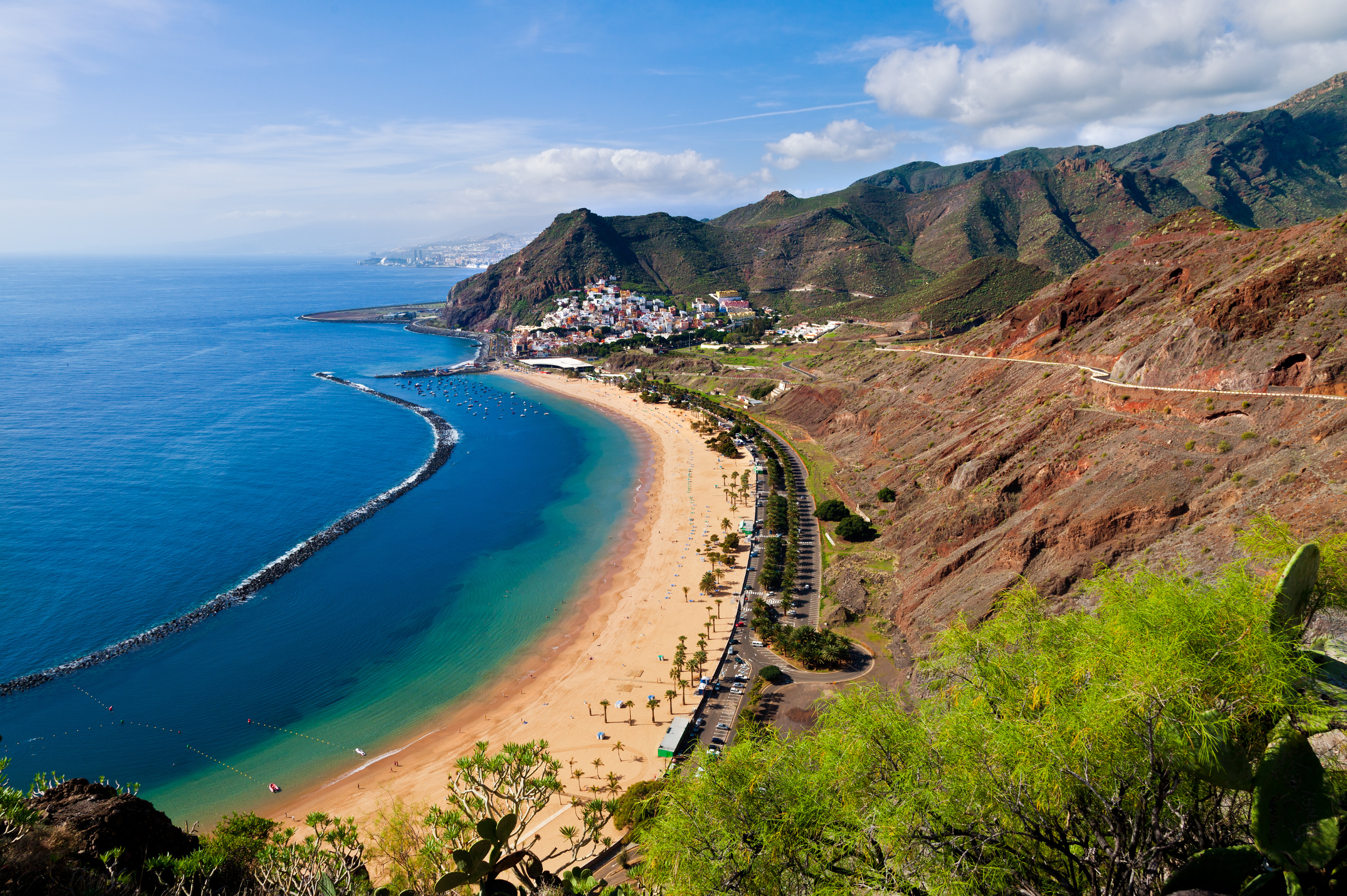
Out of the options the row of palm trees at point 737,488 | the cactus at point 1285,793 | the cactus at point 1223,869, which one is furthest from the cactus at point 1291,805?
the row of palm trees at point 737,488

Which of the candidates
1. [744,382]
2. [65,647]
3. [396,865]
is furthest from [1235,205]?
Result: [65,647]

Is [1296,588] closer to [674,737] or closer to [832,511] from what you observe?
[674,737]

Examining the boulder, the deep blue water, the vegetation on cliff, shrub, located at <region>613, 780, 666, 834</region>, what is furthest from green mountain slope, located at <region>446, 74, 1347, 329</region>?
the vegetation on cliff

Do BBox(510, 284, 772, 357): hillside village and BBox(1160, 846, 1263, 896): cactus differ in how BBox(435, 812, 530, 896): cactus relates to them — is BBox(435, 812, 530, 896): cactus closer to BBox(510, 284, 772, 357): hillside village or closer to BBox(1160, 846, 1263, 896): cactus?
BBox(1160, 846, 1263, 896): cactus

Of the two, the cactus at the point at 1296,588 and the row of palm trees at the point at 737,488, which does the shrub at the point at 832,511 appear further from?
the cactus at the point at 1296,588

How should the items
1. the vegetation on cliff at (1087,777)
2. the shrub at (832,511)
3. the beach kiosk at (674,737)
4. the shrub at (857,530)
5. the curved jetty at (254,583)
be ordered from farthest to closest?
the shrub at (832,511)
the shrub at (857,530)
the curved jetty at (254,583)
the beach kiosk at (674,737)
the vegetation on cliff at (1087,777)

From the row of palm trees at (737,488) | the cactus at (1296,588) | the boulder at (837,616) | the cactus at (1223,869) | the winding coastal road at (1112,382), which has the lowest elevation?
the boulder at (837,616)
